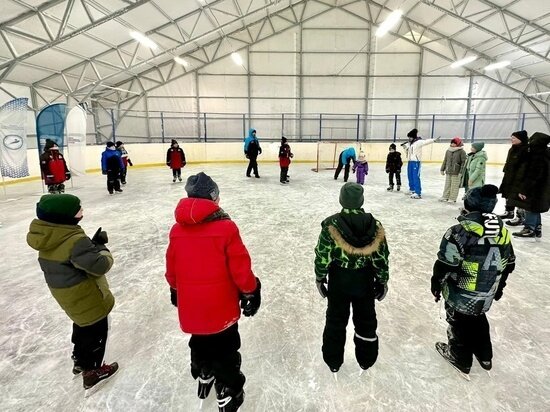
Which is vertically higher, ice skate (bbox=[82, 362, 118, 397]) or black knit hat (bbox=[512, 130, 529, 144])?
black knit hat (bbox=[512, 130, 529, 144])

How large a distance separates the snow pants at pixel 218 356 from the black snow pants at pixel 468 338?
1284mm

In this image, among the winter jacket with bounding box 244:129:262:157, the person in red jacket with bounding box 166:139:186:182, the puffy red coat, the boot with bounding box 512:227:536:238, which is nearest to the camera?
the puffy red coat

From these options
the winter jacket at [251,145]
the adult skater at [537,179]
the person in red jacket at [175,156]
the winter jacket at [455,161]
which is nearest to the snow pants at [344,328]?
the adult skater at [537,179]

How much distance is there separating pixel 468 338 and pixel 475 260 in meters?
0.53

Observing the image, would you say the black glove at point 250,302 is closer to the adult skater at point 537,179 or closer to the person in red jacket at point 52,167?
the adult skater at point 537,179

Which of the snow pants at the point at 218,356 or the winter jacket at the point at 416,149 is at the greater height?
the winter jacket at the point at 416,149

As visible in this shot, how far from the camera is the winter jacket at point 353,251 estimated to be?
1699mm

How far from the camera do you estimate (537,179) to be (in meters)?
3.89

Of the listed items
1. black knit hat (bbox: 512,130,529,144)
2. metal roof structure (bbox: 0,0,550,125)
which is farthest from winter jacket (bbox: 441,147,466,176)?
metal roof structure (bbox: 0,0,550,125)

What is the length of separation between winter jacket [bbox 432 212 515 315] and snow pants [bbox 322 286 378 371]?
0.45m

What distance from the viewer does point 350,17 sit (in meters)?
15.5

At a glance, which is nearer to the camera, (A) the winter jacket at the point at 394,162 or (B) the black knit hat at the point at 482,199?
(B) the black knit hat at the point at 482,199

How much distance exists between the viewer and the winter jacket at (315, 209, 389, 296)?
1699mm

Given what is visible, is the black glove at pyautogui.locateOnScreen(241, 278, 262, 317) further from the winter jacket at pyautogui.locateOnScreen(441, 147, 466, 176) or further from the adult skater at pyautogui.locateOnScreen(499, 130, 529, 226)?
the winter jacket at pyautogui.locateOnScreen(441, 147, 466, 176)
